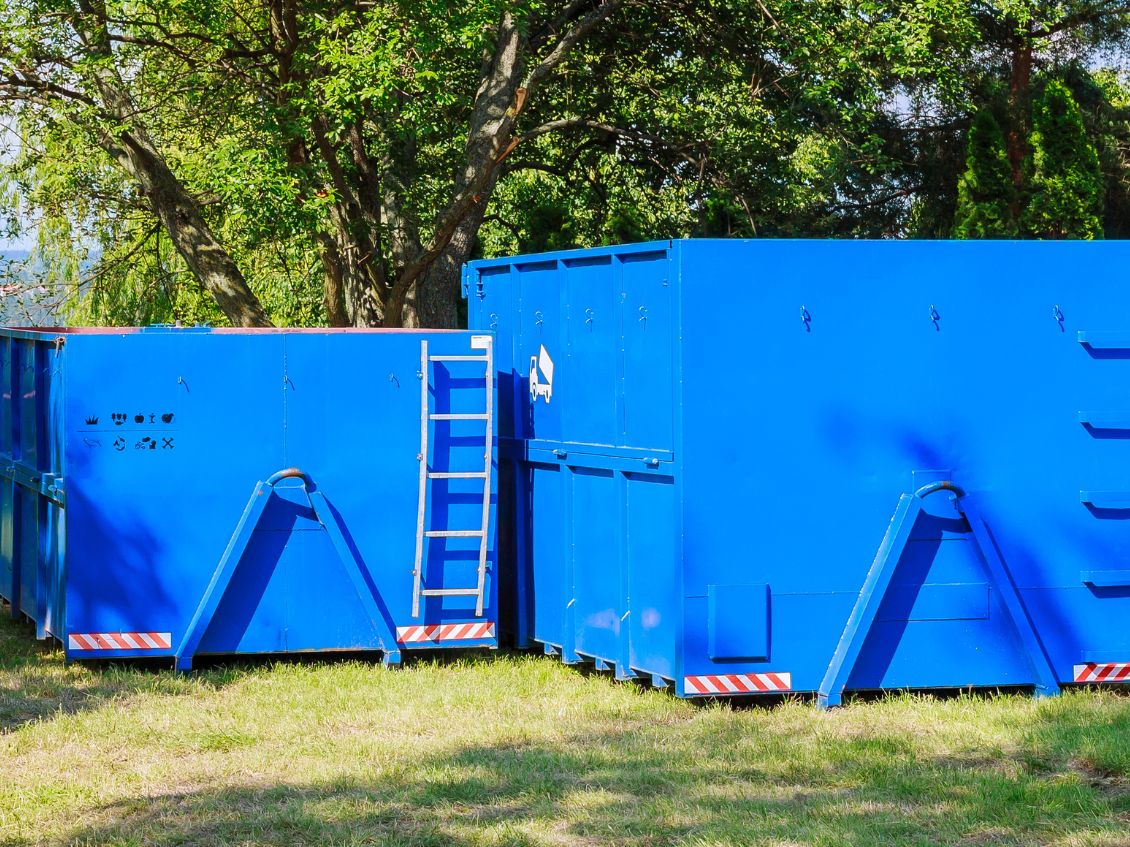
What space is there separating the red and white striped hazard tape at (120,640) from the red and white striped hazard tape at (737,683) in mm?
3515

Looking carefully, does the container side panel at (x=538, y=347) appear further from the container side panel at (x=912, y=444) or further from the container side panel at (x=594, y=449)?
the container side panel at (x=912, y=444)

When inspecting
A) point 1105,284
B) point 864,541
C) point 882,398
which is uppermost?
point 1105,284

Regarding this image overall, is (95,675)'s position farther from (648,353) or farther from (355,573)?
(648,353)

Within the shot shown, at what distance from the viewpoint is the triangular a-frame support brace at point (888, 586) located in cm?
869

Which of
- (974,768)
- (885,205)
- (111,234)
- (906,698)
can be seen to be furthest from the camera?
(885,205)

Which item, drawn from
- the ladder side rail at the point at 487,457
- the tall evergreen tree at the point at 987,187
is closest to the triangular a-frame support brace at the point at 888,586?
the ladder side rail at the point at 487,457

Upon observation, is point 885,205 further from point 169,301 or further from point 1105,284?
point 1105,284

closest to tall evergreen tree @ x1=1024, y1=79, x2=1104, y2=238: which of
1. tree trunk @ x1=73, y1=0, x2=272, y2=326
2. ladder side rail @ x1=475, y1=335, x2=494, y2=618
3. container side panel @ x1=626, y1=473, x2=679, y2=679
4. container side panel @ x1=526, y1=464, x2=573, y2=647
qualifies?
tree trunk @ x1=73, y1=0, x2=272, y2=326

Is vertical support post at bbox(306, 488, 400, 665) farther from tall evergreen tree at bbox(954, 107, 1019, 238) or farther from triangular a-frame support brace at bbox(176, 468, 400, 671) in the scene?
tall evergreen tree at bbox(954, 107, 1019, 238)

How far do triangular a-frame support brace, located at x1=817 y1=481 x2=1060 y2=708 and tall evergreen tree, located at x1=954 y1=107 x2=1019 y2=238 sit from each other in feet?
55.1

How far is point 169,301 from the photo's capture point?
83.8 feet

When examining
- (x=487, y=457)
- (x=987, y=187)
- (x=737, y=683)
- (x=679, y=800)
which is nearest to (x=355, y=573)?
(x=487, y=457)

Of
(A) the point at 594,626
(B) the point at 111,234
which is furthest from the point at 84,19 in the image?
(A) the point at 594,626

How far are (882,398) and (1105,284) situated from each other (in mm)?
1527
